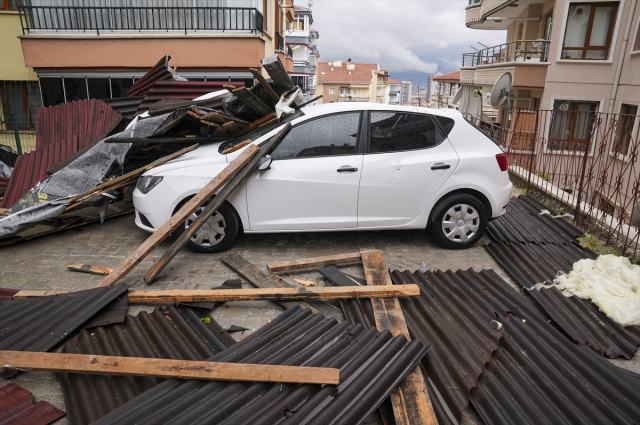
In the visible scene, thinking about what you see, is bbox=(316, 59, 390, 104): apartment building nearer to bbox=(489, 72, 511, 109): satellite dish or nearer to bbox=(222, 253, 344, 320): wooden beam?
bbox=(489, 72, 511, 109): satellite dish

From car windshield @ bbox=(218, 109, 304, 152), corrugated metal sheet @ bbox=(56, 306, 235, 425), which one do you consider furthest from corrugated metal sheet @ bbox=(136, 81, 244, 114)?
corrugated metal sheet @ bbox=(56, 306, 235, 425)

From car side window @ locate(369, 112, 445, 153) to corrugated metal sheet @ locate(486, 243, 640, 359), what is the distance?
1622mm

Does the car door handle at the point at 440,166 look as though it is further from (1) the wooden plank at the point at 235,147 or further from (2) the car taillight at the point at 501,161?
(1) the wooden plank at the point at 235,147

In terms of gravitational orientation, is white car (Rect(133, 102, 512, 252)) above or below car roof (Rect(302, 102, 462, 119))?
below

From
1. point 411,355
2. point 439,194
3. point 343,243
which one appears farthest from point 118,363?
point 439,194

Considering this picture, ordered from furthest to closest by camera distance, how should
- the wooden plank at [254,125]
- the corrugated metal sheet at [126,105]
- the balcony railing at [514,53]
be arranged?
the balcony railing at [514,53], the corrugated metal sheet at [126,105], the wooden plank at [254,125]

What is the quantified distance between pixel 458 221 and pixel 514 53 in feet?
58.3

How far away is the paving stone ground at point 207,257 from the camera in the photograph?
471 cm

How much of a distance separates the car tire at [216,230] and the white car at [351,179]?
0.04 feet

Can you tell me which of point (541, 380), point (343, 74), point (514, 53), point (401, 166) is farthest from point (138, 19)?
point (343, 74)

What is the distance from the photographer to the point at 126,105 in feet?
26.6

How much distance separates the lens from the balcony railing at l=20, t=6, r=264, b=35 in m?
12.6

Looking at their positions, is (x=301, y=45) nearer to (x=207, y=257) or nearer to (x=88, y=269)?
(x=207, y=257)

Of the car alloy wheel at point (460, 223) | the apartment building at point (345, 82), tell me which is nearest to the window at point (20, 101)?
the car alloy wheel at point (460, 223)
